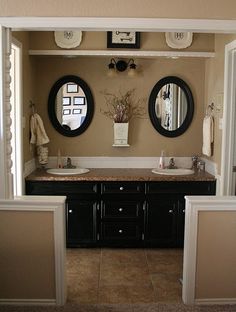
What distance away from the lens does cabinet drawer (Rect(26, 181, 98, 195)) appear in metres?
3.99

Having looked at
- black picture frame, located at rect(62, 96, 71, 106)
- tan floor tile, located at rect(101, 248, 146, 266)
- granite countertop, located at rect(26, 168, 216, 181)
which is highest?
black picture frame, located at rect(62, 96, 71, 106)

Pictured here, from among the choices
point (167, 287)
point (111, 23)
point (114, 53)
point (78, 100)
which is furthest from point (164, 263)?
point (111, 23)

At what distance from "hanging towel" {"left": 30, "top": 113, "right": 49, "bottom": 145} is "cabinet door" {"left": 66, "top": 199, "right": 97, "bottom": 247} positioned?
2.54 ft

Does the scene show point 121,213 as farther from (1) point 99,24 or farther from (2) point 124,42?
(1) point 99,24

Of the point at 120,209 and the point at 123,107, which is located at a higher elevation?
the point at 123,107

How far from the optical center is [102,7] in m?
2.62

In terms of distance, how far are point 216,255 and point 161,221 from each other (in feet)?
4.16

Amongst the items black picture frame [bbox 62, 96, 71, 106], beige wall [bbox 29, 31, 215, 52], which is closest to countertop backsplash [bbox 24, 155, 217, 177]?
black picture frame [bbox 62, 96, 71, 106]

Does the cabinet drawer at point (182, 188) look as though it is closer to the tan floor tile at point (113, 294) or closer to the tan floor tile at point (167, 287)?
the tan floor tile at point (167, 287)

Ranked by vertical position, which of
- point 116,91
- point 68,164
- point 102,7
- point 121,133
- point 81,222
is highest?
point 102,7

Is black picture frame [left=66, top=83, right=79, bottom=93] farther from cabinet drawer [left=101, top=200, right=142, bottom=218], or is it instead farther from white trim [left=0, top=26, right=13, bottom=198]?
white trim [left=0, top=26, right=13, bottom=198]

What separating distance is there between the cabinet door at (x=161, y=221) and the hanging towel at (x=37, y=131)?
1385 millimetres

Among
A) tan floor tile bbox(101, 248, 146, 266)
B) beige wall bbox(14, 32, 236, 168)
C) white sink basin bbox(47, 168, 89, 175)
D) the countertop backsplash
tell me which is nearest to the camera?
tan floor tile bbox(101, 248, 146, 266)

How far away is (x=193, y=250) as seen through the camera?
284 cm
